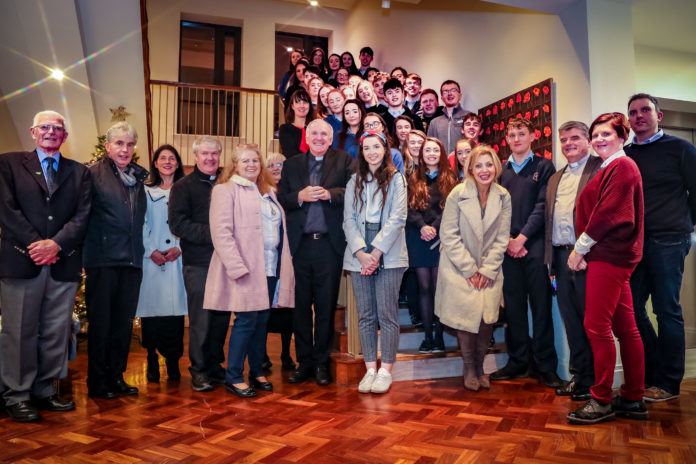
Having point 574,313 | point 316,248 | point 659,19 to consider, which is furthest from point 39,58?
point 659,19

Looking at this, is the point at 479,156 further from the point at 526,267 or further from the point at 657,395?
the point at 657,395

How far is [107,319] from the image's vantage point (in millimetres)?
2891

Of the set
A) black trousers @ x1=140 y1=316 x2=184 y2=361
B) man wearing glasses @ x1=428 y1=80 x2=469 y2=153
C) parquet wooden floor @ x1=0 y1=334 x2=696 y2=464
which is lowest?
parquet wooden floor @ x1=0 y1=334 x2=696 y2=464

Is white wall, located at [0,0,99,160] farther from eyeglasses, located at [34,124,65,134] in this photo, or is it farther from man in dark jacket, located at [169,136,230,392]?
man in dark jacket, located at [169,136,230,392]

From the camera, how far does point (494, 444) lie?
208 centimetres

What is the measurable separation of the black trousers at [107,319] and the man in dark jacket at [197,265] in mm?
340

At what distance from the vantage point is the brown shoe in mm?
2748

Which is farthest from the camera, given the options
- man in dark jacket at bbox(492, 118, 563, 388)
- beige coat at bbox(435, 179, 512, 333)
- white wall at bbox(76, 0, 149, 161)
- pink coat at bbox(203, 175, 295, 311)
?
white wall at bbox(76, 0, 149, 161)

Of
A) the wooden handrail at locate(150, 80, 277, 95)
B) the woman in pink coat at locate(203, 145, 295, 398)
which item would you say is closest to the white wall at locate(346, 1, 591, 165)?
the wooden handrail at locate(150, 80, 277, 95)

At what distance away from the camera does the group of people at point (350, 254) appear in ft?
8.30

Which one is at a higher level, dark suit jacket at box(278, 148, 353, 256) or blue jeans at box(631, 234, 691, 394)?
dark suit jacket at box(278, 148, 353, 256)

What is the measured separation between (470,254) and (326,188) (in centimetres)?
98

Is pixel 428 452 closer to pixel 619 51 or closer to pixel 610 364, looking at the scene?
pixel 610 364

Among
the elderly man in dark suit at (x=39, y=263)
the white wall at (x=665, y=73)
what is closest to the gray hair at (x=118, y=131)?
the elderly man in dark suit at (x=39, y=263)
